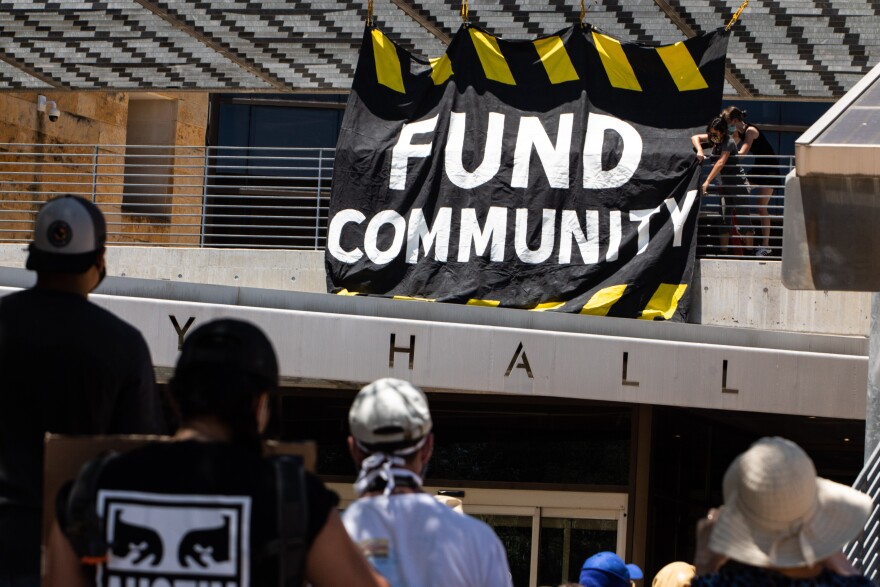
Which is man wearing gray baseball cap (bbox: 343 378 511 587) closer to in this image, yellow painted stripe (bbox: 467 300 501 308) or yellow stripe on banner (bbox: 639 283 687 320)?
yellow stripe on banner (bbox: 639 283 687 320)

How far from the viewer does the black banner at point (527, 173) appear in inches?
488

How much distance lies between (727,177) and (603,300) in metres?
1.98

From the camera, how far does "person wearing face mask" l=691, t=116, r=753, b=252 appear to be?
12.3 m

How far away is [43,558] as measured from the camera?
3.11 metres

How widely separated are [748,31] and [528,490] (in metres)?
5.25

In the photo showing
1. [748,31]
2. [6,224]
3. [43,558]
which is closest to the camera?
[43,558]

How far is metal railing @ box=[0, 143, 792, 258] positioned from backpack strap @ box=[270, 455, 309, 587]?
1038 cm

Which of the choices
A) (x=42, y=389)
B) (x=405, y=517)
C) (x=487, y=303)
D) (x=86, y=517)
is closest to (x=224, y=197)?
(x=487, y=303)

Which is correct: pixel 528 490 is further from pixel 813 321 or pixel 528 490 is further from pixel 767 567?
pixel 767 567

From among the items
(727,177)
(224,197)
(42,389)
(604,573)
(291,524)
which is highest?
(727,177)

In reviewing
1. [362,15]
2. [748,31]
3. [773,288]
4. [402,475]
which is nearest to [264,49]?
[362,15]

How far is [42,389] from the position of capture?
3.35 metres

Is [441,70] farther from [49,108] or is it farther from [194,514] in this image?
[194,514]

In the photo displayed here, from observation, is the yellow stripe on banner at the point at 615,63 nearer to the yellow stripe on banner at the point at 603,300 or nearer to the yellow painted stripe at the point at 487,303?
the yellow stripe on banner at the point at 603,300
